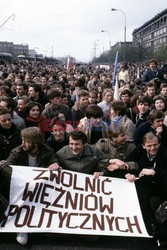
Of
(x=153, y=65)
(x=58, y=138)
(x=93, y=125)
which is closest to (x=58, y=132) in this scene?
(x=58, y=138)

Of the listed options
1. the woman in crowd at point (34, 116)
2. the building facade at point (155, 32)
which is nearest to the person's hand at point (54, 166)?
the woman in crowd at point (34, 116)

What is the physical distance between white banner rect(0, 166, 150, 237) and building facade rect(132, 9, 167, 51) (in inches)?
2540

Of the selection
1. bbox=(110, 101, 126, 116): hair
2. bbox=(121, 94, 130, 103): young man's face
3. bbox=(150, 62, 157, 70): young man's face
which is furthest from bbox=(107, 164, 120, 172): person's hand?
→ bbox=(150, 62, 157, 70): young man's face

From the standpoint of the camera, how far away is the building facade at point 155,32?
241ft

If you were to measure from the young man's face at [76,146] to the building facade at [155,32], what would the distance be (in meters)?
64.4

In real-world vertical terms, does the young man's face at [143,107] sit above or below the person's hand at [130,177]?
above

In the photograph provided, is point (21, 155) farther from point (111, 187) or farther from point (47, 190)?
point (111, 187)

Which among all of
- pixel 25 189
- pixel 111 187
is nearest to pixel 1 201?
pixel 25 189

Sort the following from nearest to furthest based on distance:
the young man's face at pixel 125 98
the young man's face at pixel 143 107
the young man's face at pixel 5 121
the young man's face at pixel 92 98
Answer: the young man's face at pixel 5 121, the young man's face at pixel 143 107, the young man's face at pixel 92 98, the young man's face at pixel 125 98

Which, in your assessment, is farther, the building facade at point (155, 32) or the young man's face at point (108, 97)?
the building facade at point (155, 32)

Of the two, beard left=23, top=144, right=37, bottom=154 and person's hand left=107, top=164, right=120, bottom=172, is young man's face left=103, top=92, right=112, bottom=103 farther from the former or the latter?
beard left=23, top=144, right=37, bottom=154

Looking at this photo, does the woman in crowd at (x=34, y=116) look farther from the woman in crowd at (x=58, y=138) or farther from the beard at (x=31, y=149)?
the beard at (x=31, y=149)

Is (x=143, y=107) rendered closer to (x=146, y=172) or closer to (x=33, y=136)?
(x=146, y=172)

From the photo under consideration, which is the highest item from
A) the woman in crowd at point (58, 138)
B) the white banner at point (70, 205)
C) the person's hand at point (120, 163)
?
the woman in crowd at point (58, 138)
